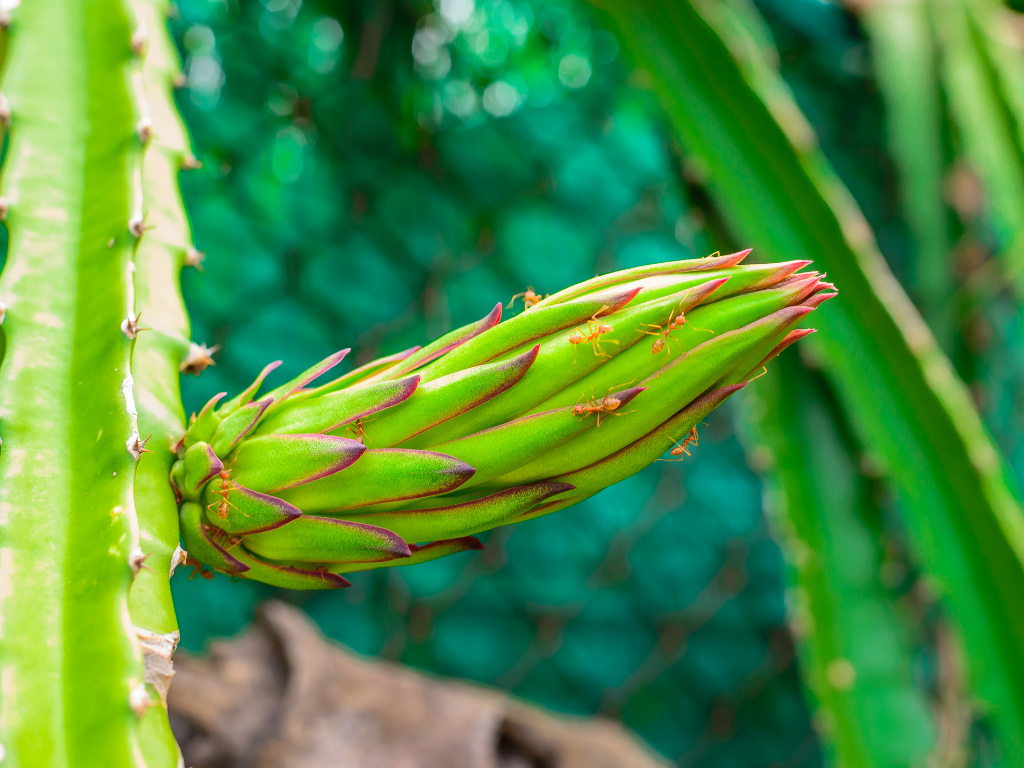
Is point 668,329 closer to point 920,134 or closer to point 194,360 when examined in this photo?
point 194,360

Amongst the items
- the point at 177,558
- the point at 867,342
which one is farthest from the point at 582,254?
the point at 177,558

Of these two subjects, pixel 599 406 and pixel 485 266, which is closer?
pixel 599 406

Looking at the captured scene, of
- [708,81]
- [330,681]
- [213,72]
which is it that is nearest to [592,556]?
[330,681]

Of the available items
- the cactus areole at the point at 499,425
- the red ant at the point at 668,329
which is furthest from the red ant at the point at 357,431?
the red ant at the point at 668,329

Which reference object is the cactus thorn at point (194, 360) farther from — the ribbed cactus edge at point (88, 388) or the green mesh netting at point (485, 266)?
the green mesh netting at point (485, 266)

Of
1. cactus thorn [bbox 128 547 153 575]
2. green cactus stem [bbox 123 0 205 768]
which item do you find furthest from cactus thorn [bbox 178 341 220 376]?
cactus thorn [bbox 128 547 153 575]

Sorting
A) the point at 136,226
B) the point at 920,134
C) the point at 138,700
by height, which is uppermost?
the point at 920,134
